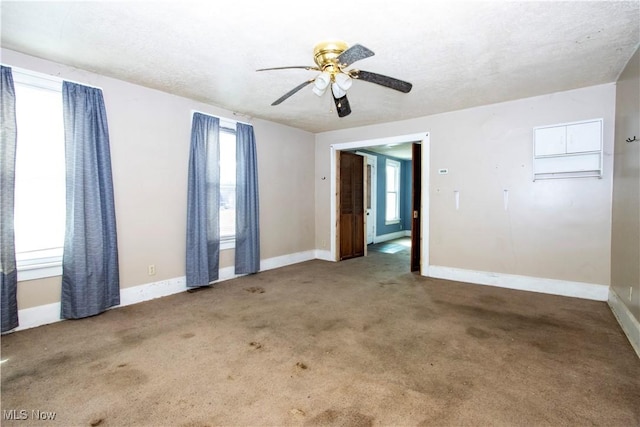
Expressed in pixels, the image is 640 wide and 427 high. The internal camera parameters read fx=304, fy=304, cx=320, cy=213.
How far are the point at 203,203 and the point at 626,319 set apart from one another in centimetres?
472

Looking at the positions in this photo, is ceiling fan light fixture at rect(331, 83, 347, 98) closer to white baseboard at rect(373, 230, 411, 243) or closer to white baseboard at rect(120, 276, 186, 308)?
white baseboard at rect(120, 276, 186, 308)

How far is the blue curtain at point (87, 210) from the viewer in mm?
3045

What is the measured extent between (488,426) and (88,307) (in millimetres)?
3631

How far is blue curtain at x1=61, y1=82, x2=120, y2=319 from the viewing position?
3.04 m

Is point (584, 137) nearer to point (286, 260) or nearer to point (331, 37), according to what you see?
point (331, 37)

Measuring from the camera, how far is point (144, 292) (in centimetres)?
370

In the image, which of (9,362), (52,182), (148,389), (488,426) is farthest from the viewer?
(52,182)

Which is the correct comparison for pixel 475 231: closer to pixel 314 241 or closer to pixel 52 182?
pixel 314 241

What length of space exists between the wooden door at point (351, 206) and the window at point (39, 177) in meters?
4.23

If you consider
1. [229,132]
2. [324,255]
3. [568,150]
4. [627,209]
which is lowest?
[324,255]

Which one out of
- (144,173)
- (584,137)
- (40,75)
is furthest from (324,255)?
(40,75)

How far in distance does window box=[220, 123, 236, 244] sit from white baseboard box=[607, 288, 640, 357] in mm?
4522

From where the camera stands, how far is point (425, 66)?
3062 mm

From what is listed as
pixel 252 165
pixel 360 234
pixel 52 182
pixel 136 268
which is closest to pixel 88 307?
pixel 136 268
